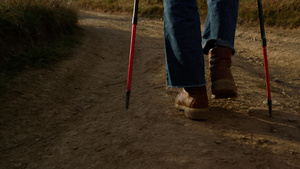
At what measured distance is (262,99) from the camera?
262 cm

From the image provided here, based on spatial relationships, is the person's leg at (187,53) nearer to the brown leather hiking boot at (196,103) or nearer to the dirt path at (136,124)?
the brown leather hiking boot at (196,103)

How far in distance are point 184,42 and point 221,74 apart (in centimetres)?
39

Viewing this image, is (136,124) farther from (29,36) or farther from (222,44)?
(29,36)

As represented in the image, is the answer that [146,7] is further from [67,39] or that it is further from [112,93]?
[112,93]

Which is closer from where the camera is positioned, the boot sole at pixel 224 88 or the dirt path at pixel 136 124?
the dirt path at pixel 136 124

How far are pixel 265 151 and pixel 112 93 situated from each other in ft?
6.38

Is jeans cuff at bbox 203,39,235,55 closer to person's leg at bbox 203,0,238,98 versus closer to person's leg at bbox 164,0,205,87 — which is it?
person's leg at bbox 203,0,238,98

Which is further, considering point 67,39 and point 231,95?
point 67,39

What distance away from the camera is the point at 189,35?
2.02 meters

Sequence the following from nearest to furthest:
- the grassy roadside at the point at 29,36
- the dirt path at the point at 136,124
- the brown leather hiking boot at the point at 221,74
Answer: the dirt path at the point at 136,124
the brown leather hiking boot at the point at 221,74
the grassy roadside at the point at 29,36

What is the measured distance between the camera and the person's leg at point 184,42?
201 centimetres

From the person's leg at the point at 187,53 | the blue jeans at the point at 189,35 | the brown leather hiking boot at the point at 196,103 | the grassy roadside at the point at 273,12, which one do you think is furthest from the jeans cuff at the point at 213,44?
→ the grassy roadside at the point at 273,12

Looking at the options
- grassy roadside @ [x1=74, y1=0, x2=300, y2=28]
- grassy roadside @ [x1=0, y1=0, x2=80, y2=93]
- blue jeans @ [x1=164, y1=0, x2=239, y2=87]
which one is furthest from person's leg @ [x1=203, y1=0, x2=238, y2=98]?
grassy roadside @ [x1=74, y1=0, x2=300, y2=28]

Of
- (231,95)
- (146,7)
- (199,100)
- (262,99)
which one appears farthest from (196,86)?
(146,7)
